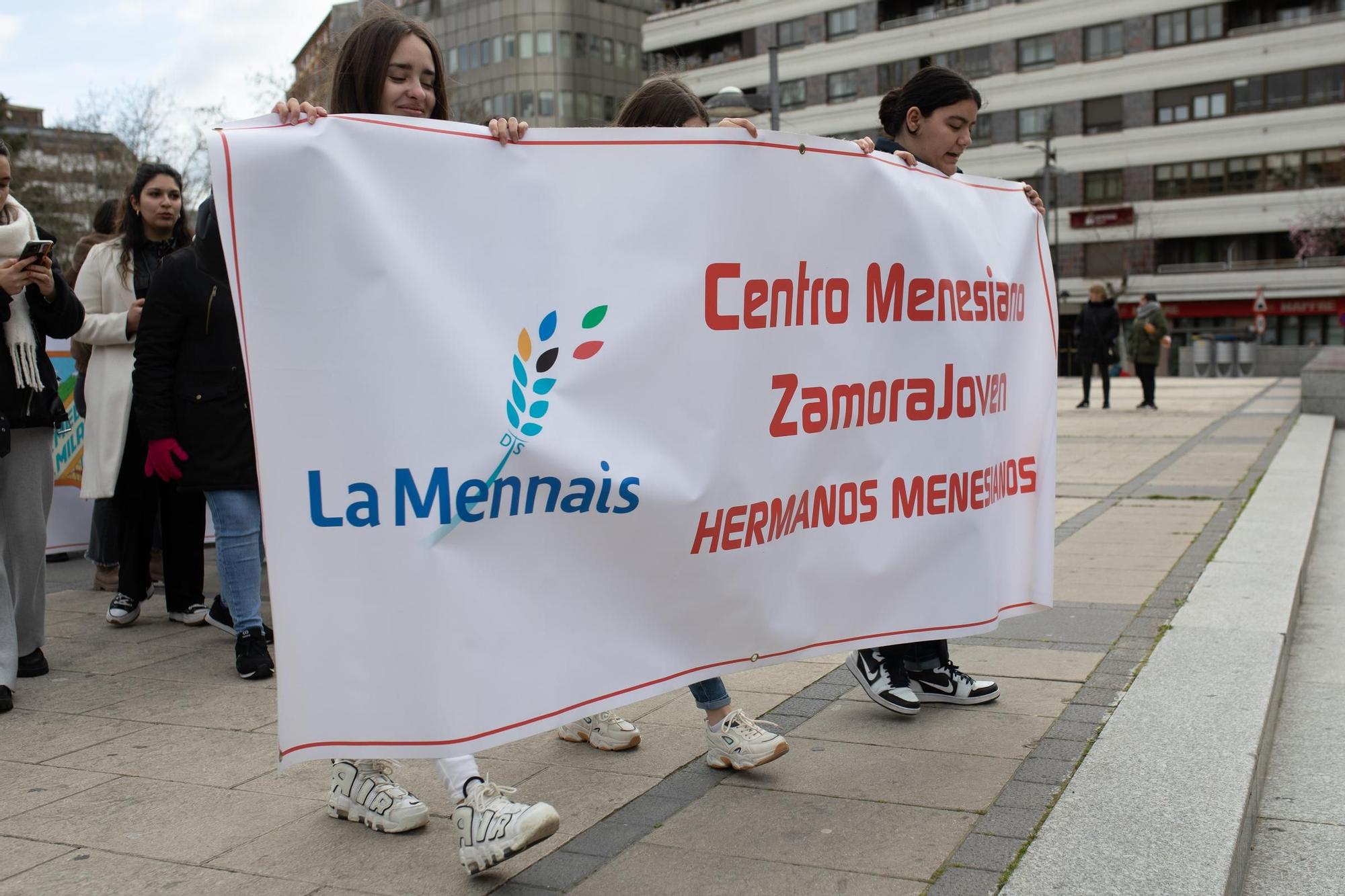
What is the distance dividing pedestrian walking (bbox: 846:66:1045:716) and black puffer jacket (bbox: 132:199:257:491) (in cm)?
248

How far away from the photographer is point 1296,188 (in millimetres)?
49812

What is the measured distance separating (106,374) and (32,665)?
5.19 feet

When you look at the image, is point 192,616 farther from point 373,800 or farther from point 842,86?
point 842,86

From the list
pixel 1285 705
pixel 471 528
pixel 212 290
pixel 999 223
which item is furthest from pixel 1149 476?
pixel 471 528

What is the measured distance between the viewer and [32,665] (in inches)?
198

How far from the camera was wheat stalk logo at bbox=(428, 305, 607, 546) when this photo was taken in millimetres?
2875

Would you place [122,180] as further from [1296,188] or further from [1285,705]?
[1296,188]

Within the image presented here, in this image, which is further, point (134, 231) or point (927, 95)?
point (134, 231)

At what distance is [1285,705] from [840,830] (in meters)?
2.49

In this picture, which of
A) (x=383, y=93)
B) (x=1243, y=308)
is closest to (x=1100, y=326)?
(x=383, y=93)

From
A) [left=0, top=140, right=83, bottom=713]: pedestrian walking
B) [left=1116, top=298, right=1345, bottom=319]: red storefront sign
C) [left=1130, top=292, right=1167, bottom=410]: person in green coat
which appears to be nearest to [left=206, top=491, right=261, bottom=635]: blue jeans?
[left=0, top=140, right=83, bottom=713]: pedestrian walking

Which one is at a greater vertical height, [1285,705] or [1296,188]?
[1296,188]

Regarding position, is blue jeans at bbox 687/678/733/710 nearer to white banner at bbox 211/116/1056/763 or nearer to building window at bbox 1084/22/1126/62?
white banner at bbox 211/116/1056/763

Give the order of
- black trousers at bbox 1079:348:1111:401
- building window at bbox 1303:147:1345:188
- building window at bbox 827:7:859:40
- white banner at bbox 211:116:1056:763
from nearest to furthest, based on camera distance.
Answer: white banner at bbox 211:116:1056:763 → black trousers at bbox 1079:348:1111:401 → building window at bbox 1303:147:1345:188 → building window at bbox 827:7:859:40
